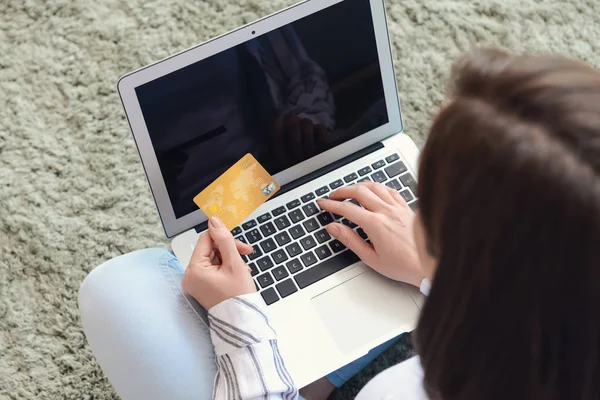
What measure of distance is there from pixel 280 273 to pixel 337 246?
0.08 m

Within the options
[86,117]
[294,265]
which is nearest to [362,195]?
[294,265]

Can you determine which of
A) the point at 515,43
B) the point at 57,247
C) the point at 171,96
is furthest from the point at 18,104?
the point at 515,43

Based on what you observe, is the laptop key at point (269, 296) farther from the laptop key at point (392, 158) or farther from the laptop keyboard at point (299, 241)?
the laptop key at point (392, 158)

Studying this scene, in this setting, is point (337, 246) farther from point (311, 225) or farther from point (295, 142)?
point (295, 142)

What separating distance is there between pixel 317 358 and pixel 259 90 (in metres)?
0.35

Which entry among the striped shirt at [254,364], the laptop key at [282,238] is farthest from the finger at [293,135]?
the striped shirt at [254,364]

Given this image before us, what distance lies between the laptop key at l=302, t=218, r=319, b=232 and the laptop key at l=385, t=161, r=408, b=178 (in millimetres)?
131

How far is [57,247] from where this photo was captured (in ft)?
3.81

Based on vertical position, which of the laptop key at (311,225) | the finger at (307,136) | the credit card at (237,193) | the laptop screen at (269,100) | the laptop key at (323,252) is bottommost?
the laptop key at (323,252)

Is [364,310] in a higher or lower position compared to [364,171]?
lower

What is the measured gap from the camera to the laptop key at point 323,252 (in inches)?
33.0

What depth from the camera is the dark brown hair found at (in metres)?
0.39

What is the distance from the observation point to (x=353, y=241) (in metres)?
0.81

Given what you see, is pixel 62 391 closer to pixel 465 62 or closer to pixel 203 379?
pixel 203 379
